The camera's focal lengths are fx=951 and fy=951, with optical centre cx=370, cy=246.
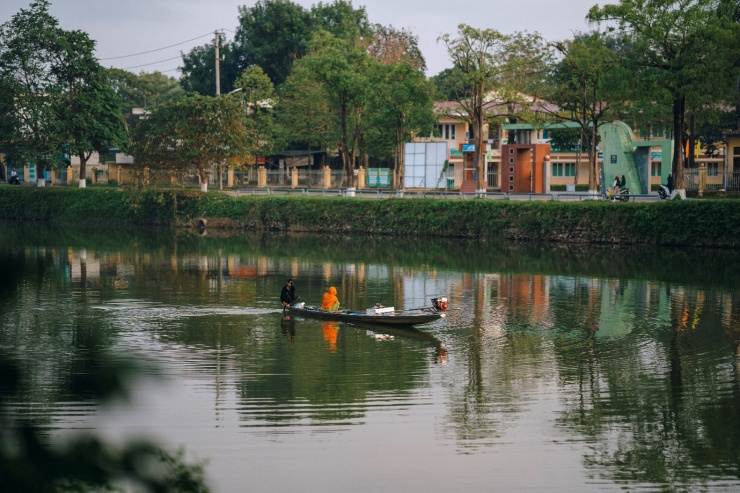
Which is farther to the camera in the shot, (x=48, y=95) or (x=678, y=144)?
(x=48, y=95)

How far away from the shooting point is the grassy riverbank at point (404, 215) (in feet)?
166

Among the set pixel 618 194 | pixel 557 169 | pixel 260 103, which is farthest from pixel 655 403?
pixel 260 103

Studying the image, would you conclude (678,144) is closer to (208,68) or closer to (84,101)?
(84,101)

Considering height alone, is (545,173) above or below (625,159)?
below

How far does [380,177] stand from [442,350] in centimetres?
5301

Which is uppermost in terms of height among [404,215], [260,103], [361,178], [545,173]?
[260,103]

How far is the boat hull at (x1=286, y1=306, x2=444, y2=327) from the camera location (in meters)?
27.8

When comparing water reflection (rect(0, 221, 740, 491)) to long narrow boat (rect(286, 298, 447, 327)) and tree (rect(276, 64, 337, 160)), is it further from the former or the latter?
tree (rect(276, 64, 337, 160))

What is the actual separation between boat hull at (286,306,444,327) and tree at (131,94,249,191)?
1600 inches

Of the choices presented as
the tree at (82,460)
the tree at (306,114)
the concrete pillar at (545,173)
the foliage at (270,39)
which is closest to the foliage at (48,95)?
the tree at (306,114)

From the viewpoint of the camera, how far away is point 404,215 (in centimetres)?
6134

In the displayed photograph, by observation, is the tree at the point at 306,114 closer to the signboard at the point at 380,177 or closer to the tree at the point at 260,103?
the tree at the point at 260,103

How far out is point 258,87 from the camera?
3479 inches

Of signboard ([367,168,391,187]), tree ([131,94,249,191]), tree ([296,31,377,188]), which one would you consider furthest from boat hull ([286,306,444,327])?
signboard ([367,168,391,187])
